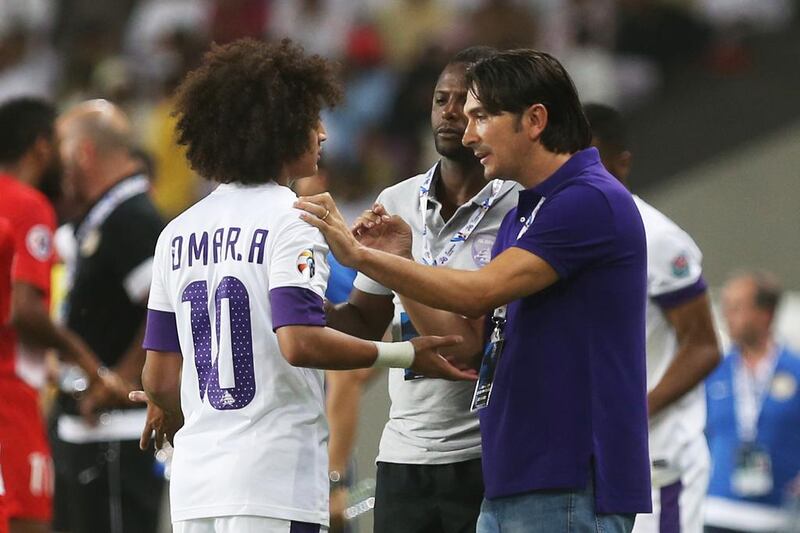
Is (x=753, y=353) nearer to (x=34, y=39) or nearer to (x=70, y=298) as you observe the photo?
(x=70, y=298)

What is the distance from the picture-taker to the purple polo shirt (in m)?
3.78

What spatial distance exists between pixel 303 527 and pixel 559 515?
0.64 m

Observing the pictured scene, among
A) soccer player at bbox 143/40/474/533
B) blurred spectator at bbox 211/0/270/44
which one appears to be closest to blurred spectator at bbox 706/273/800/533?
soccer player at bbox 143/40/474/533

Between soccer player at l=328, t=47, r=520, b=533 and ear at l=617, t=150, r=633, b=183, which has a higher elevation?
ear at l=617, t=150, r=633, b=183

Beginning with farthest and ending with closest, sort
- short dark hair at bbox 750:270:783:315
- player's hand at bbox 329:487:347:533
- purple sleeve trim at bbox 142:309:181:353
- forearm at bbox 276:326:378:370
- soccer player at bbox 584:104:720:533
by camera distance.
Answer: short dark hair at bbox 750:270:783:315, player's hand at bbox 329:487:347:533, soccer player at bbox 584:104:720:533, purple sleeve trim at bbox 142:309:181:353, forearm at bbox 276:326:378:370

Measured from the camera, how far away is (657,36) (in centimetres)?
1205

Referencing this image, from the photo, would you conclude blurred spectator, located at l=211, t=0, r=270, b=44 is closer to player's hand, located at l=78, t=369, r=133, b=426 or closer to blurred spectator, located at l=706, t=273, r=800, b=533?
blurred spectator, located at l=706, t=273, r=800, b=533

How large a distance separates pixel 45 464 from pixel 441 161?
8.17ft

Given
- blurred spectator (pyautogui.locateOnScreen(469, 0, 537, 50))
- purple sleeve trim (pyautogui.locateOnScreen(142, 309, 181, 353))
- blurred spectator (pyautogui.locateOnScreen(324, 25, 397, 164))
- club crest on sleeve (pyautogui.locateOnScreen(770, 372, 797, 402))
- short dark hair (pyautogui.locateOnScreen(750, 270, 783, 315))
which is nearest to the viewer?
purple sleeve trim (pyautogui.locateOnScreen(142, 309, 181, 353))

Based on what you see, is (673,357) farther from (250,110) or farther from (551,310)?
(250,110)

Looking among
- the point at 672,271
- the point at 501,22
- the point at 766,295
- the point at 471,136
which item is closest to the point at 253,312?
the point at 471,136

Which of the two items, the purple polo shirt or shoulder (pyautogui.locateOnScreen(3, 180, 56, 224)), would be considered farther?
shoulder (pyautogui.locateOnScreen(3, 180, 56, 224))

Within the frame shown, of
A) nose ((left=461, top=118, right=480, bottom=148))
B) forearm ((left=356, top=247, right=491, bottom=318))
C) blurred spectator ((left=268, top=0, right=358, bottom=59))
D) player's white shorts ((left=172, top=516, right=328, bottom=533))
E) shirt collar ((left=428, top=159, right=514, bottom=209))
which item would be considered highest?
blurred spectator ((left=268, top=0, right=358, bottom=59))

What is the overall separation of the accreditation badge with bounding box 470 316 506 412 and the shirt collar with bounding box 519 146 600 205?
0.36 meters
